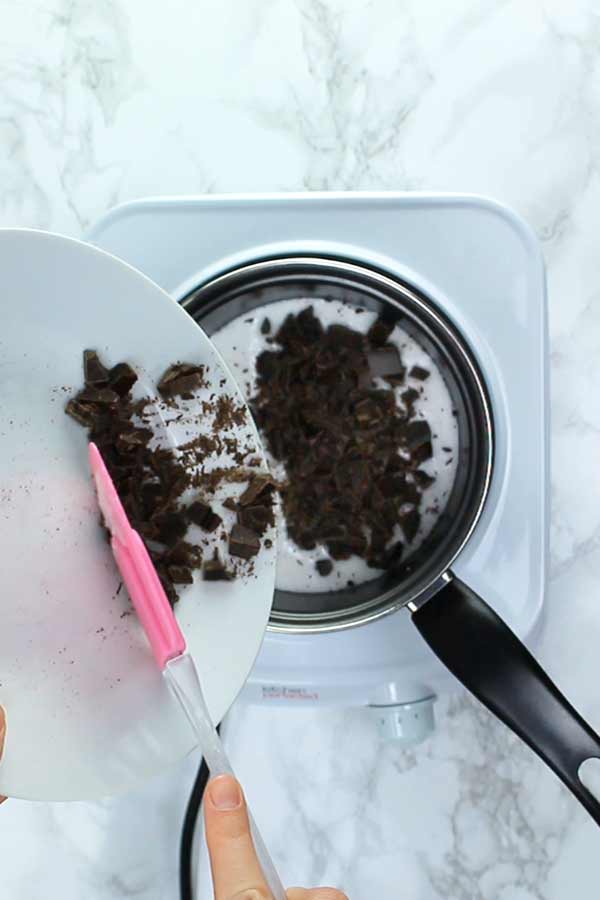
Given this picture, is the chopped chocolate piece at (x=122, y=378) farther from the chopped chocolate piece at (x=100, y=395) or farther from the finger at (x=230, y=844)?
the finger at (x=230, y=844)

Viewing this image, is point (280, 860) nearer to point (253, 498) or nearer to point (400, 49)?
point (253, 498)

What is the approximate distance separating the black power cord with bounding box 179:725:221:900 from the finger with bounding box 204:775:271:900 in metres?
0.30

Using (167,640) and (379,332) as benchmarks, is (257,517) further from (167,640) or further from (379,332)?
(379,332)

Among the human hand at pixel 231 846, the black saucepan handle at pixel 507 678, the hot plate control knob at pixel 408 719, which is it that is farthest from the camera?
the hot plate control knob at pixel 408 719

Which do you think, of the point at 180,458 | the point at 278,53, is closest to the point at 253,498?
the point at 180,458

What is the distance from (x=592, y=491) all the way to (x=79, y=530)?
17.1 inches

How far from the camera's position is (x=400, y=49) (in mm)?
771

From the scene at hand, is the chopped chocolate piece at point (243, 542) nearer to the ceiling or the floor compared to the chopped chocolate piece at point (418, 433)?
nearer to the floor

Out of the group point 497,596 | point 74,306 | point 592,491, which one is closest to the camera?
point 74,306

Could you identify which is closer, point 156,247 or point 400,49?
point 156,247

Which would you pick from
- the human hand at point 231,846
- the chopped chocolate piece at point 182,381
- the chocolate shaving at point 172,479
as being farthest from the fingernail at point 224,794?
the chopped chocolate piece at point 182,381

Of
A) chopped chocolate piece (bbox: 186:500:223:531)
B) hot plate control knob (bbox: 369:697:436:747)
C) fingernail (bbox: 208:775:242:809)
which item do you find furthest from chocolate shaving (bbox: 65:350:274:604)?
hot plate control knob (bbox: 369:697:436:747)

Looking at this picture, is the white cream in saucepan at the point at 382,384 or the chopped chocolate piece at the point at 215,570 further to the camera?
the white cream in saucepan at the point at 382,384

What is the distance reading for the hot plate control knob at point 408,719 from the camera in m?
0.66
